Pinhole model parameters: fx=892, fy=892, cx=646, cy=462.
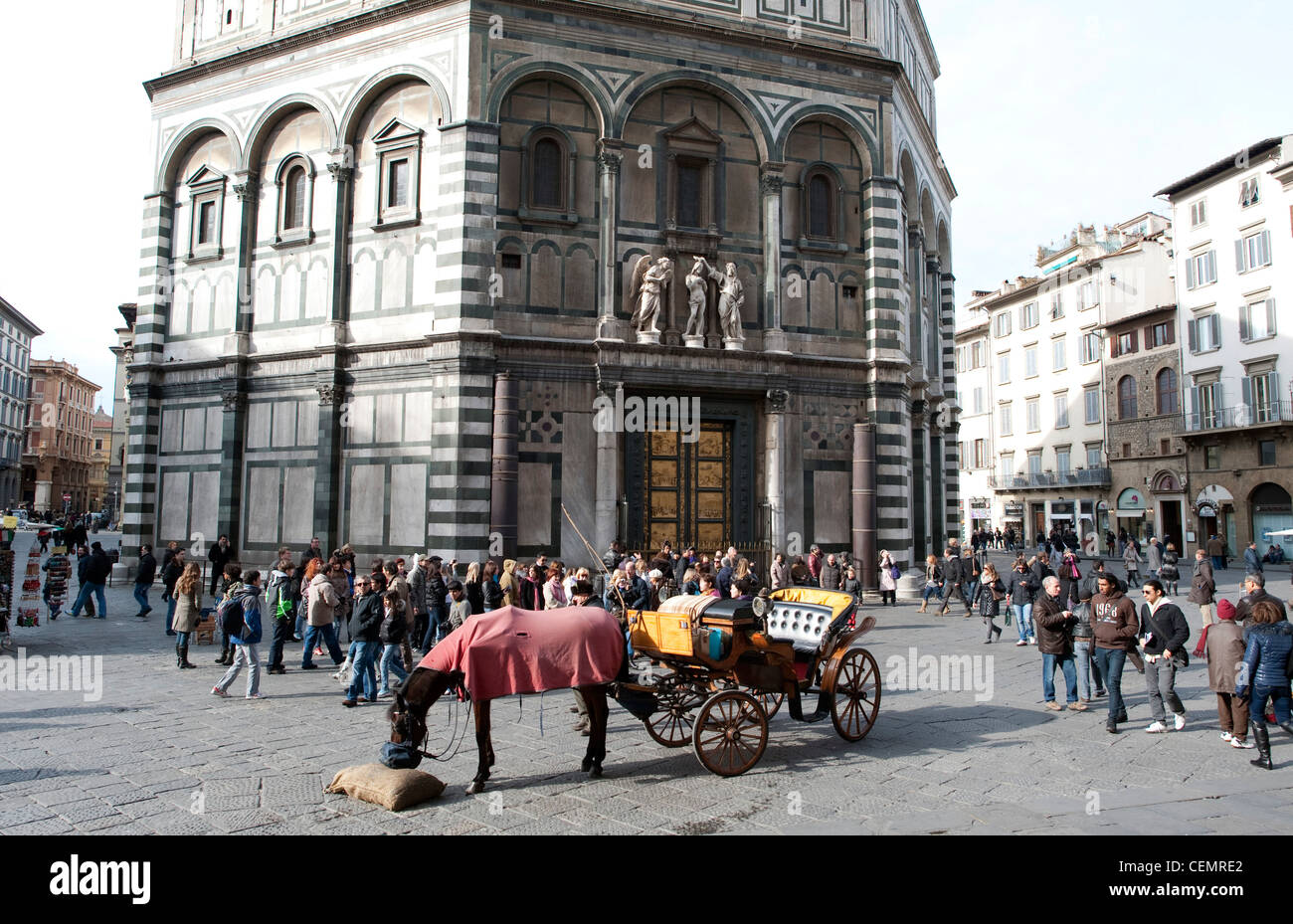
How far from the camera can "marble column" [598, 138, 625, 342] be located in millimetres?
19203

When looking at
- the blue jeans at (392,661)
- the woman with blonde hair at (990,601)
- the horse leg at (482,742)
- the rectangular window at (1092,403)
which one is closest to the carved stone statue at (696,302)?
the woman with blonde hair at (990,601)

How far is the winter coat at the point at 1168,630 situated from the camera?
8.26m

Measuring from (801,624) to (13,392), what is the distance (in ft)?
278

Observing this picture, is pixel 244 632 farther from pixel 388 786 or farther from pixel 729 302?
pixel 729 302

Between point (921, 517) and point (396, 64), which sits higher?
point (396, 64)

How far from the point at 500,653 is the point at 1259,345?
3844cm

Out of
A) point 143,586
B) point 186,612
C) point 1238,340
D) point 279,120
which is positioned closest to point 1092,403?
point 1238,340

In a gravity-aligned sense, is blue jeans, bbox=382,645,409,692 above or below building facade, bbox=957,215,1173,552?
below

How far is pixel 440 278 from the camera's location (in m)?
18.3

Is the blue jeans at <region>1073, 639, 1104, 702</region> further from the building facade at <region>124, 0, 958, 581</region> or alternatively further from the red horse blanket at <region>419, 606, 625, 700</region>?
the building facade at <region>124, 0, 958, 581</region>

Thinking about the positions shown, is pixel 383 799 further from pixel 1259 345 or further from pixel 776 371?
pixel 1259 345

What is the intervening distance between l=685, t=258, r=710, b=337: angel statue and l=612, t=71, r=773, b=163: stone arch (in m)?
3.21

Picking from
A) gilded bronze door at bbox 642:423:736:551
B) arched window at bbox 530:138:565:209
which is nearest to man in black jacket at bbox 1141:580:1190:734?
gilded bronze door at bbox 642:423:736:551

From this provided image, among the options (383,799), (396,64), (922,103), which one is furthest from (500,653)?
(922,103)
